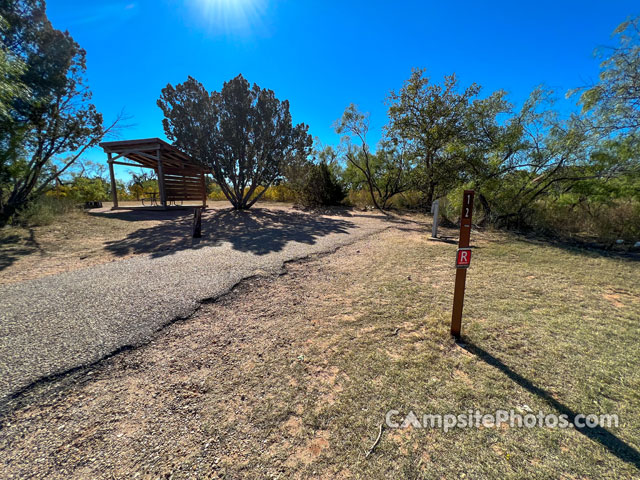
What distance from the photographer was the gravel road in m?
1.86

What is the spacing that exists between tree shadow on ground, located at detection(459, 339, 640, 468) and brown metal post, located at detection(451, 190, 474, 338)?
21 centimetres

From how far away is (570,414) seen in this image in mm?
1463

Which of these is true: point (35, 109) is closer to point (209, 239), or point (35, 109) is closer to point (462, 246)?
point (209, 239)

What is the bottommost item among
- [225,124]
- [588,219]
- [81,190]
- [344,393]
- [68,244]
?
[344,393]

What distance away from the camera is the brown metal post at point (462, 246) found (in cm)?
196

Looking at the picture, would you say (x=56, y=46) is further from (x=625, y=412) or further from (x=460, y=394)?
(x=625, y=412)

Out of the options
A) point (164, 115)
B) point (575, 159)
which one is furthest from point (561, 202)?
point (164, 115)

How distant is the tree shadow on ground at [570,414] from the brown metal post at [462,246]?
21cm

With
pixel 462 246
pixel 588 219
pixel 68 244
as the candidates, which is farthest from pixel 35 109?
pixel 588 219

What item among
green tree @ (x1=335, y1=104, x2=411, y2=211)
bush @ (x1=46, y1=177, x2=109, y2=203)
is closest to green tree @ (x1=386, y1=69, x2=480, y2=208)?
green tree @ (x1=335, y1=104, x2=411, y2=211)

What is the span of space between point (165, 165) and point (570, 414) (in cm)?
1693

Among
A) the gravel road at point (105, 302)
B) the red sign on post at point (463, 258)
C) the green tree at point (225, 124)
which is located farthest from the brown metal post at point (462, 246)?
the green tree at point (225, 124)

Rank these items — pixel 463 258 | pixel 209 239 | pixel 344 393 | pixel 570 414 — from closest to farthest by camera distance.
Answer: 1. pixel 570 414
2. pixel 344 393
3. pixel 463 258
4. pixel 209 239

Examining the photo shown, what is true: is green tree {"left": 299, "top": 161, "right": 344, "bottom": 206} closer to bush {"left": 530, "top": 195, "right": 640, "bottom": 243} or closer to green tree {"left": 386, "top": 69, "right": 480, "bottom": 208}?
green tree {"left": 386, "top": 69, "right": 480, "bottom": 208}
